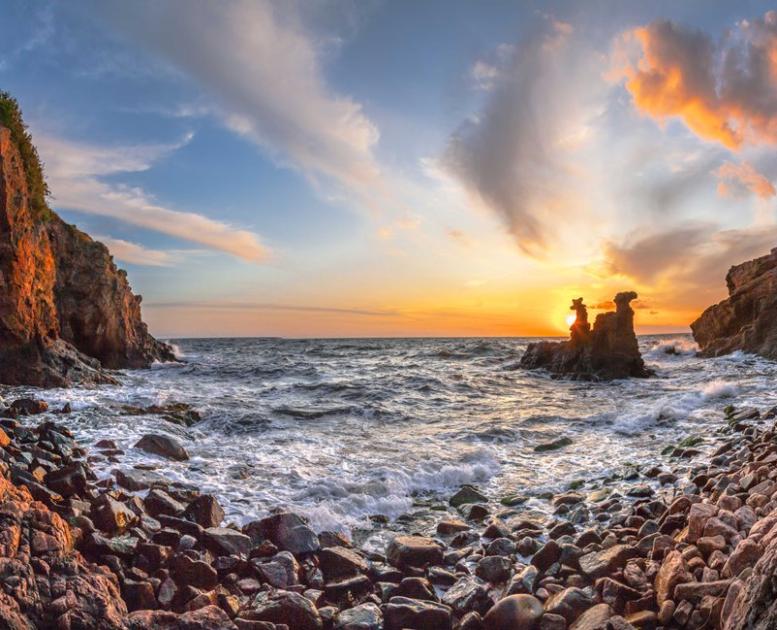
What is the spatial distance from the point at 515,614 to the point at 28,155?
22.5 meters

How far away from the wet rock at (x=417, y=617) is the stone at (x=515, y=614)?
16.5 inches

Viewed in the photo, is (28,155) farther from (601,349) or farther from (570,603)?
(601,349)

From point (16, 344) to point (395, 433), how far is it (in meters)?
12.9

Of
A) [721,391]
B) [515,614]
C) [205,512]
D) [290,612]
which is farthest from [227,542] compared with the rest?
[721,391]

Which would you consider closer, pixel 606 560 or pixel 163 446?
pixel 606 560

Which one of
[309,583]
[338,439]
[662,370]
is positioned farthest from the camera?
[662,370]

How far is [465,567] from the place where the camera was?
6277mm

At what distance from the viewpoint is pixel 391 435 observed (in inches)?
559

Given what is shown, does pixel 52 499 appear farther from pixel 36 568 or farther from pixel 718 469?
pixel 718 469

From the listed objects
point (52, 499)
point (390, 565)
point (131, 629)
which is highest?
point (52, 499)

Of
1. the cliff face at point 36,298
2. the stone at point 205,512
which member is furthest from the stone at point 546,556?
the cliff face at point 36,298

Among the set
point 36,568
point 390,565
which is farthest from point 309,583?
point 36,568

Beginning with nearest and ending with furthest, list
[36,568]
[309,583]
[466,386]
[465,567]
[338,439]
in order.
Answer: [36,568] → [309,583] → [465,567] → [338,439] → [466,386]

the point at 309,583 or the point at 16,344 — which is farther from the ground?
the point at 16,344
